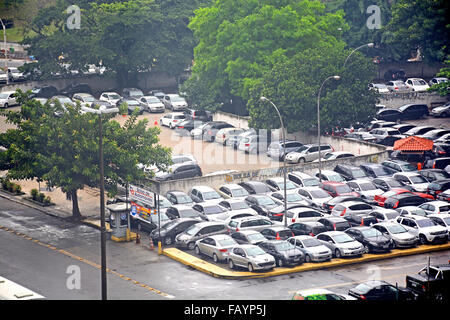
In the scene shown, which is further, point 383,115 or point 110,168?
point 383,115

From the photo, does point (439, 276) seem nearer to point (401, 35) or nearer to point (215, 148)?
point (215, 148)

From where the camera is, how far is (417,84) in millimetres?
78875

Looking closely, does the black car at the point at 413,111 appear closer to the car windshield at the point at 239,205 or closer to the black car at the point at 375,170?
the black car at the point at 375,170

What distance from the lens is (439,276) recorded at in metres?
Result: 31.9

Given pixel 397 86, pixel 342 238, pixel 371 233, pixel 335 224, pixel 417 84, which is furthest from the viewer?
pixel 397 86

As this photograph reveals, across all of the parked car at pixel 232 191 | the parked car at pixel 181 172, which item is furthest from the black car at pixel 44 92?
the parked car at pixel 232 191

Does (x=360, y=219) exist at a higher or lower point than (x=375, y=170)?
lower

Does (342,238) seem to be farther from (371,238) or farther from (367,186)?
(367,186)

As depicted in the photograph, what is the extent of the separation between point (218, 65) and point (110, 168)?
88.2 feet

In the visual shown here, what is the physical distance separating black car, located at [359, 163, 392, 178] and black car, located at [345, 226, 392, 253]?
12638 millimetres

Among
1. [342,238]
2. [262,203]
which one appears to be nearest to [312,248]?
[342,238]

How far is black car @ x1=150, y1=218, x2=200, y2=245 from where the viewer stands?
1625 inches

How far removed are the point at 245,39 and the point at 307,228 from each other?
95.4ft
